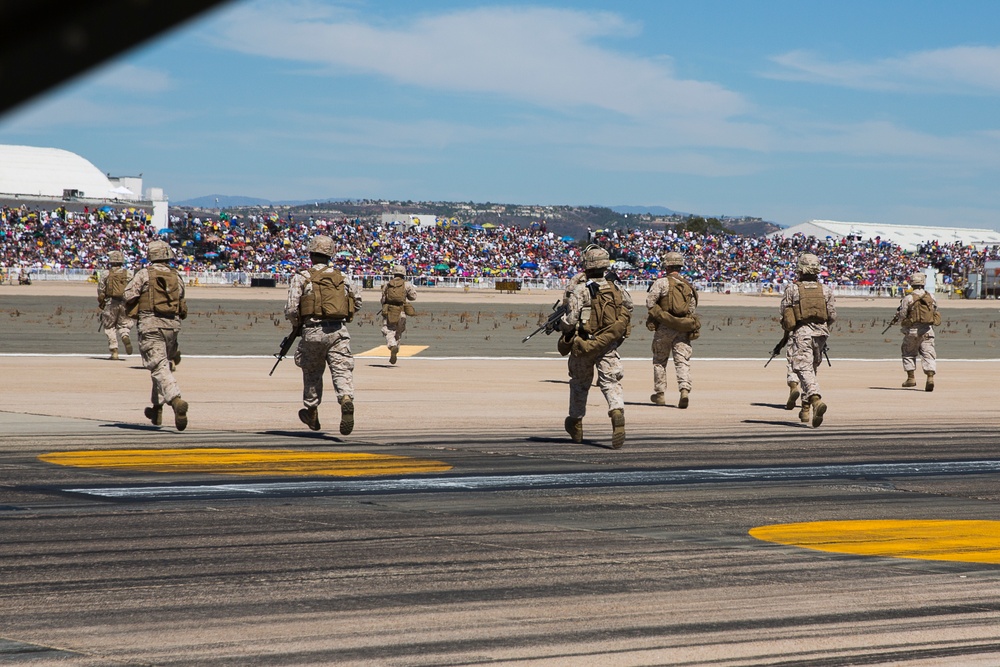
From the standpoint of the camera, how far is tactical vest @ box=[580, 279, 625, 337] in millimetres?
12727

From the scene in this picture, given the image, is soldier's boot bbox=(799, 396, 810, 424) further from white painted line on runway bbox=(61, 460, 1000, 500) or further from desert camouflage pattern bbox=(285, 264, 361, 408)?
desert camouflage pattern bbox=(285, 264, 361, 408)

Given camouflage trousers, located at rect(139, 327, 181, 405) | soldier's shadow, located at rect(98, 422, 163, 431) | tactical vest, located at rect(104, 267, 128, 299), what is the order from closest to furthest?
camouflage trousers, located at rect(139, 327, 181, 405) < soldier's shadow, located at rect(98, 422, 163, 431) < tactical vest, located at rect(104, 267, 128, 299)

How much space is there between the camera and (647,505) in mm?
9461

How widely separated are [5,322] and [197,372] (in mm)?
17029

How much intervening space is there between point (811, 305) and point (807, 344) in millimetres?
482

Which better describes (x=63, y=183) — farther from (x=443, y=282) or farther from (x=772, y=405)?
(x=772, y=405)

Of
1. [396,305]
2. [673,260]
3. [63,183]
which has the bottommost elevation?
[396,305]

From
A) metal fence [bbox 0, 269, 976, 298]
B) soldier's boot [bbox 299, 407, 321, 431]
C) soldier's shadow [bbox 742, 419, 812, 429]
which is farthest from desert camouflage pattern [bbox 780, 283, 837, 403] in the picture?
metal fence [bbox 0, 269, 976, 298]

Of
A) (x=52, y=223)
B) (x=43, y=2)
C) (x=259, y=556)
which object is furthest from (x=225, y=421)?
(x=52, y=223)

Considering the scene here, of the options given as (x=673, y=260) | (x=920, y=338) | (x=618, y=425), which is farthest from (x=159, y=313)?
(x=920, y=338)

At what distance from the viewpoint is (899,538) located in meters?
8.34

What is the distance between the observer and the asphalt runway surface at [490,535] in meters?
5.43

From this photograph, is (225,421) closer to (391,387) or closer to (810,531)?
(391,387)

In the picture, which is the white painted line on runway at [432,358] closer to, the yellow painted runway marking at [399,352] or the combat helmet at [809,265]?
the yellow painted runway marking at [399,352]
